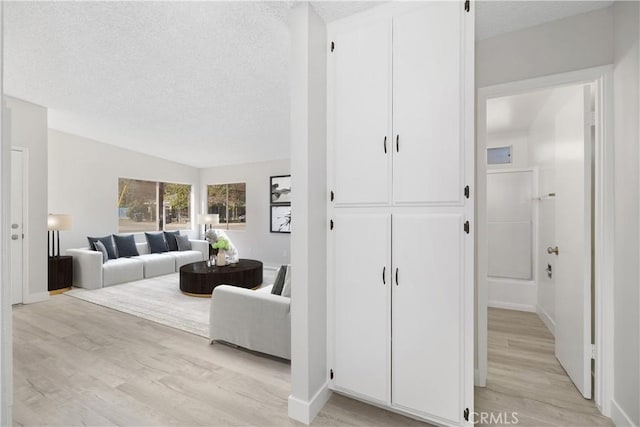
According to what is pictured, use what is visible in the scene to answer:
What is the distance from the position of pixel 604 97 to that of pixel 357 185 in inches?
64.1

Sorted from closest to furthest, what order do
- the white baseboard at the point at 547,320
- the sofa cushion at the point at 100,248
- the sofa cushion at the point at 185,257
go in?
the white baseboard at the point at 547,320, the sofa cushion at the point at 100,248, the sofa cushion at the point at 185,257

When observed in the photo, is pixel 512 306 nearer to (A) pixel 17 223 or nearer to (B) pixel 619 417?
(B) pixel 619 417

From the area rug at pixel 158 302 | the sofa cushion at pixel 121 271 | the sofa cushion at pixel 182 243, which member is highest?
the sofa cushion at pixel 182 243

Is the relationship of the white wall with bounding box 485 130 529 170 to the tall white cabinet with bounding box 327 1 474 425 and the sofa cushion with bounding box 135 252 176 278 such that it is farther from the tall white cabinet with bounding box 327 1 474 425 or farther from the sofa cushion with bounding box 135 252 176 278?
the sofa cushion with bounding box 135 252 176 278

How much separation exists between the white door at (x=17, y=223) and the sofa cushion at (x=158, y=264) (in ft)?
5.40

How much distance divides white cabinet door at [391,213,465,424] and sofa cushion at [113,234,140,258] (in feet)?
18.6

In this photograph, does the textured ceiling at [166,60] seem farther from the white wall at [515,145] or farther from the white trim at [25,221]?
the white wall at [515,145]

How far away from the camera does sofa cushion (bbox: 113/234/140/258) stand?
5.63 m

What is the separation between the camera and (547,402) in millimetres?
1979

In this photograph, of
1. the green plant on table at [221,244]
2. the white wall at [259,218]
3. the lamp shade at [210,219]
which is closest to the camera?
the green plant on table at [221,244]

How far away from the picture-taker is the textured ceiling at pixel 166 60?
2.19 m

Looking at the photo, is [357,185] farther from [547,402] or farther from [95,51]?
[95,51]

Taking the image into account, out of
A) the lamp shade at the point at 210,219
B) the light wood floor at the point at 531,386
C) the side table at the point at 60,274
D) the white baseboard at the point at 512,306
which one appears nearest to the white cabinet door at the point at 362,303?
the light wood floor at the point at 531,386

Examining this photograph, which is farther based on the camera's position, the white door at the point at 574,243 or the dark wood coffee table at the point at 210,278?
the dark wood coffee table at the point at 210,278
